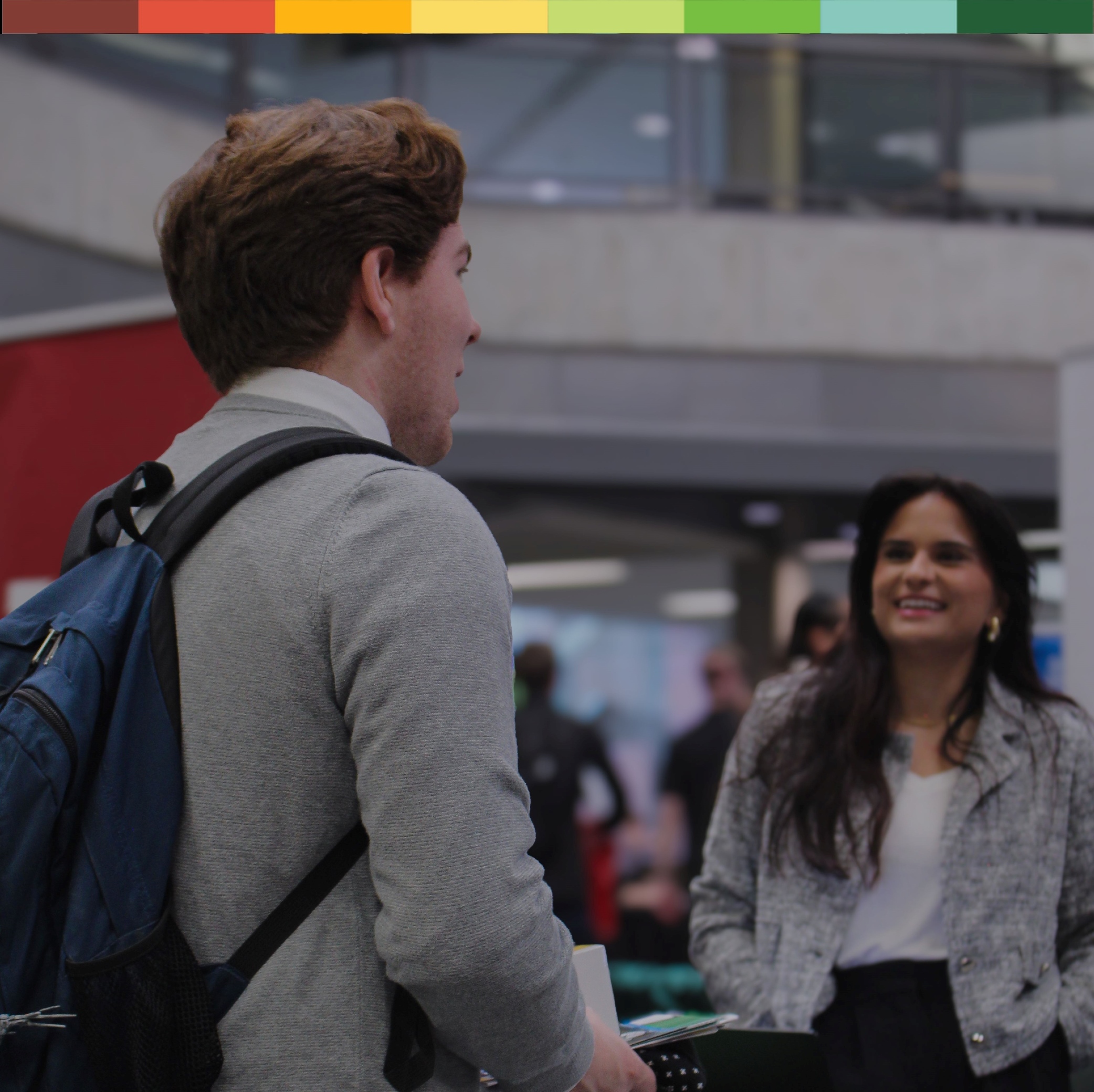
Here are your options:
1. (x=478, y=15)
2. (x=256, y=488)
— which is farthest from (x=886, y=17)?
(x=256, y=488)

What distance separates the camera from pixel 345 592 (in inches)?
45.8

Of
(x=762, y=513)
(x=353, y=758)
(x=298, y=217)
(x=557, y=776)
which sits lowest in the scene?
(x=557, y=776)

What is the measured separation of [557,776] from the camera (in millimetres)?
5832

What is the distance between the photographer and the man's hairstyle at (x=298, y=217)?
1.29m

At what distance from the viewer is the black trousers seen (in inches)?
92.2

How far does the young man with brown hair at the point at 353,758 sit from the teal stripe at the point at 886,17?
4.77 ft

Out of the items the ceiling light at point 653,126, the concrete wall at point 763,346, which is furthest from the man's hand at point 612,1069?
the ceiling light at point 653,126

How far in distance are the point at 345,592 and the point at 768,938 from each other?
166 cm

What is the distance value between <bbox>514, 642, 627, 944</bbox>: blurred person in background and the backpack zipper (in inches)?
173

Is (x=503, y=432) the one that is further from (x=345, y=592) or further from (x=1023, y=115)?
(x=345, y=592)

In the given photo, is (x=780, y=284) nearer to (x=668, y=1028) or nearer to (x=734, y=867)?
(x=734, y=867)

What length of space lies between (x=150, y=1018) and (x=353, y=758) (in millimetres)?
275

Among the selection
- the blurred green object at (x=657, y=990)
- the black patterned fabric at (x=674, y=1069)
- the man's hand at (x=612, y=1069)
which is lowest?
the blurred green object at (x=657, y=990)

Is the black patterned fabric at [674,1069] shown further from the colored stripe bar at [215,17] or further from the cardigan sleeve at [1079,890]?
the colored stripe bar at [215,17]
